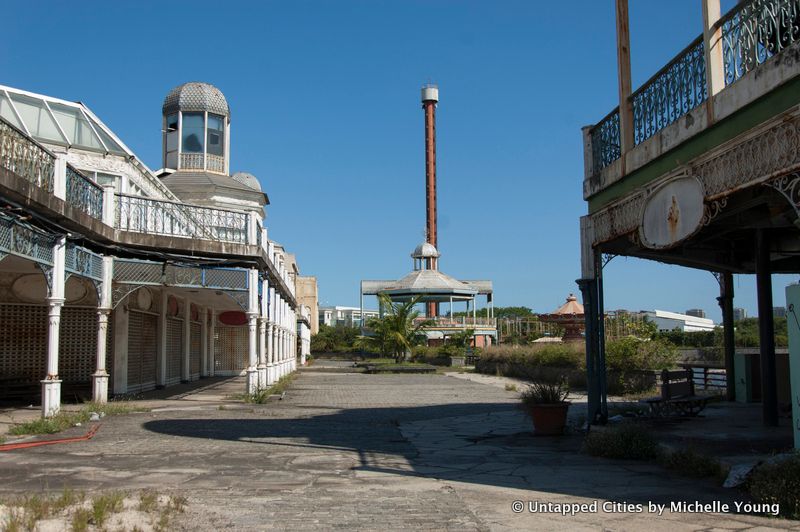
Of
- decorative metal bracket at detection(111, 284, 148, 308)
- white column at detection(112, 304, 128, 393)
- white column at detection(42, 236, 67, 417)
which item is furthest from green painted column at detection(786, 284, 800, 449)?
white column at detection(112, 304, 128, 393)

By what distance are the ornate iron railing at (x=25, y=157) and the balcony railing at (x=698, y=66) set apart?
8884mm

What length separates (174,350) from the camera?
25500mm

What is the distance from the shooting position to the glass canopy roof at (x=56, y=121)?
17.8m

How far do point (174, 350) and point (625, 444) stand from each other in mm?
19190

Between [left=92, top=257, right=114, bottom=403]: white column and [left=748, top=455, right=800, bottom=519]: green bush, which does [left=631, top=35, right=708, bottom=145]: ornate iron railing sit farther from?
[left=92, top=257, right=114, bottom=403]: white column

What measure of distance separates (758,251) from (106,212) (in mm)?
13048

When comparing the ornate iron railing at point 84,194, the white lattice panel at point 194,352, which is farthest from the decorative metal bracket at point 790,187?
the white lattice panel at point 194,352

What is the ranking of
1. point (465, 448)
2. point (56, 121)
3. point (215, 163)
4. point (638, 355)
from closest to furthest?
point (465, 448) < point (56, 121) < point (638, 355) < point (215, 163)

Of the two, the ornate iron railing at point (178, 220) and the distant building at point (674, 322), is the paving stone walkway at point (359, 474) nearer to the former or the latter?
the ornate iron railing at point (178, 220)

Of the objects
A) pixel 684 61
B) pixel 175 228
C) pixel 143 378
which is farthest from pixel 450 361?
pixel 684 61

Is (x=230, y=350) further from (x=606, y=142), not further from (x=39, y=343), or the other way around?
(x=606, y=142)

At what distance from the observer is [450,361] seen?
153 ft

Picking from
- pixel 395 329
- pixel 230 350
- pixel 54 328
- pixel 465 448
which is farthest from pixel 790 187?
pixel 395 329

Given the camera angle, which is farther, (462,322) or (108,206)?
(462,322)
